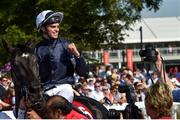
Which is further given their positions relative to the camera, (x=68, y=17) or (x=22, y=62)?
(x=68, y=17)

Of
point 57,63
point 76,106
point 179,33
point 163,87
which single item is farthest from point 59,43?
point 179,33

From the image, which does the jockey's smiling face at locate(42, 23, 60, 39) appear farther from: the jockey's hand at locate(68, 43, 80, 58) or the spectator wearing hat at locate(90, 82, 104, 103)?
the spectator wearing hat at locate(90, 82, 104, 103)

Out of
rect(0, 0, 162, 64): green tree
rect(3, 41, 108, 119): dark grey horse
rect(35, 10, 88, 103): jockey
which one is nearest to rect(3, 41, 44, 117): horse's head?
rect(3, 41, 108, 119): dark grey horse

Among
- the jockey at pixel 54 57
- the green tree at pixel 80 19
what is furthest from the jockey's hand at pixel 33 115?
the green tree at pixel 80 19

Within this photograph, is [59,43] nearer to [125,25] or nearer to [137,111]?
[137,111]

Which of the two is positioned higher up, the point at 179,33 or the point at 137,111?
the point at 137,111

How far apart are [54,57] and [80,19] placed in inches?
636

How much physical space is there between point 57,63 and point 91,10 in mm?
16034

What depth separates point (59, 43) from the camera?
259 inches

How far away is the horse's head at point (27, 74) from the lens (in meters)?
5.61

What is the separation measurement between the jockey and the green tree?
45.7ft

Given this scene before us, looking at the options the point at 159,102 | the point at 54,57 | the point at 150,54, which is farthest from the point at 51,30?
the point at 159,102

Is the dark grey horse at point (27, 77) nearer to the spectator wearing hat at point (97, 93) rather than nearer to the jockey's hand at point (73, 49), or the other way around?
the jockey's hand at point (73, 49)

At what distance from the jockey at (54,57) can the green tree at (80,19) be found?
13.9m
